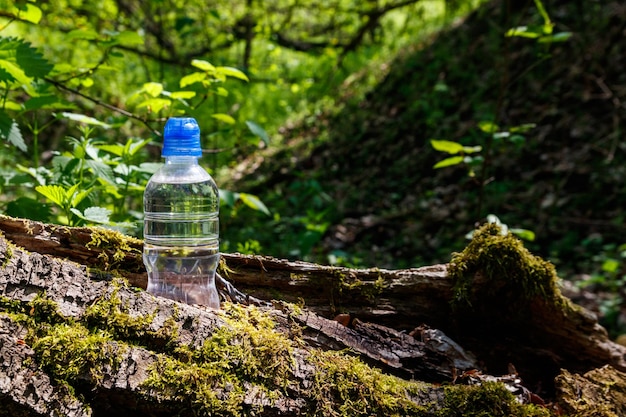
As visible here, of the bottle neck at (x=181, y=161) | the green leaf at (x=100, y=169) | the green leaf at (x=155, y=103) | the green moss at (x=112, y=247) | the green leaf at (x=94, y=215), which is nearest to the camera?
the green moss at (x=112, y=247)

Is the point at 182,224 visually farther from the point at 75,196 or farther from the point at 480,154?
the point at 480,154

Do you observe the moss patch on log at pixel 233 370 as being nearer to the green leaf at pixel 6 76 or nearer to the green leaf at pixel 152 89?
the green leaf at pixel 6 76

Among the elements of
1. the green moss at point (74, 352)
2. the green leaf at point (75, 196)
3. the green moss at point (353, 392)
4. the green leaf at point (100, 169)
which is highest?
the green leaf at point (100, 169)

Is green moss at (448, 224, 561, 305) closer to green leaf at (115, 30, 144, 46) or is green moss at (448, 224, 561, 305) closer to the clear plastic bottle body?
the clear plastic bottle body

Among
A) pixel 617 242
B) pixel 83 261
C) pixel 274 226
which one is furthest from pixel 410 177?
pixel 83 261

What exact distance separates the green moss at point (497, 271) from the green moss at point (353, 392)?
0.59 m

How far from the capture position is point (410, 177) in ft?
27.0

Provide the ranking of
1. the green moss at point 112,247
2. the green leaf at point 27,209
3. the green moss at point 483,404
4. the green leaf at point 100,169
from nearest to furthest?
1. the green moss at point 483,404
2. the green moss at point 112,247
3. the green leaf at point 27,209
4. the green leaf at point 100,169

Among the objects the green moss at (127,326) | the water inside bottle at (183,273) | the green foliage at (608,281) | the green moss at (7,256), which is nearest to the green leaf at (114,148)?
the water inside bottle at (183,273)

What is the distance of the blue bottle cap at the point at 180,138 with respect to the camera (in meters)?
1.86

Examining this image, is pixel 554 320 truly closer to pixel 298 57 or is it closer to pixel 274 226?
pixel 274 226

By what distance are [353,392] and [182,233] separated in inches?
48.1

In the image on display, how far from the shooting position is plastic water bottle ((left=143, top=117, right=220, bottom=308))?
188cm

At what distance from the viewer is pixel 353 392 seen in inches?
69.4
